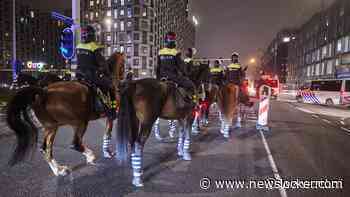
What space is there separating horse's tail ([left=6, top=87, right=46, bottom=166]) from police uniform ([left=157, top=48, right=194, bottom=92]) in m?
2.51

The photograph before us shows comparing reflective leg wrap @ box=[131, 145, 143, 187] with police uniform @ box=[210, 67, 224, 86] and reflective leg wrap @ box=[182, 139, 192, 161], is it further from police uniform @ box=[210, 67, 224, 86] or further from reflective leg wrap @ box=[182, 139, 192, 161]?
police uniform @ box=[210, 67, 224, 86]

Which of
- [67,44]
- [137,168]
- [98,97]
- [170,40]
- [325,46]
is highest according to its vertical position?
[325,46]

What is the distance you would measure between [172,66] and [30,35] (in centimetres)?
11307

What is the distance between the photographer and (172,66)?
5.55 meters

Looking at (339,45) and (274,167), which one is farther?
(339,45)

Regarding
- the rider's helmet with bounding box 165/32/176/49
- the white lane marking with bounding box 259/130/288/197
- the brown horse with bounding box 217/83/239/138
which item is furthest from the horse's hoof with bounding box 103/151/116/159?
the brown horse with bounding box 217/83/239/138

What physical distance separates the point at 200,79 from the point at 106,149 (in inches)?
120

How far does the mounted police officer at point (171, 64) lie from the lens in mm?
5523

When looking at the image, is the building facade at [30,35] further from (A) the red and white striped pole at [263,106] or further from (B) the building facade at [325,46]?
(B) the building facade at [325,46]

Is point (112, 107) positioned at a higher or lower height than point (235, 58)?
lower

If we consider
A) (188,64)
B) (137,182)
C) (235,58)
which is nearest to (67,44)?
(188,64)

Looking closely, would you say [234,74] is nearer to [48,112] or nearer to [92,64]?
[92,64]

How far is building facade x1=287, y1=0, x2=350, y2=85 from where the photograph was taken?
140 feet

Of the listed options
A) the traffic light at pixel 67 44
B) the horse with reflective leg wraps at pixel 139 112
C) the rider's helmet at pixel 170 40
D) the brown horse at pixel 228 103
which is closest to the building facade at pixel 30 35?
the traffic light at pixel 67 44
